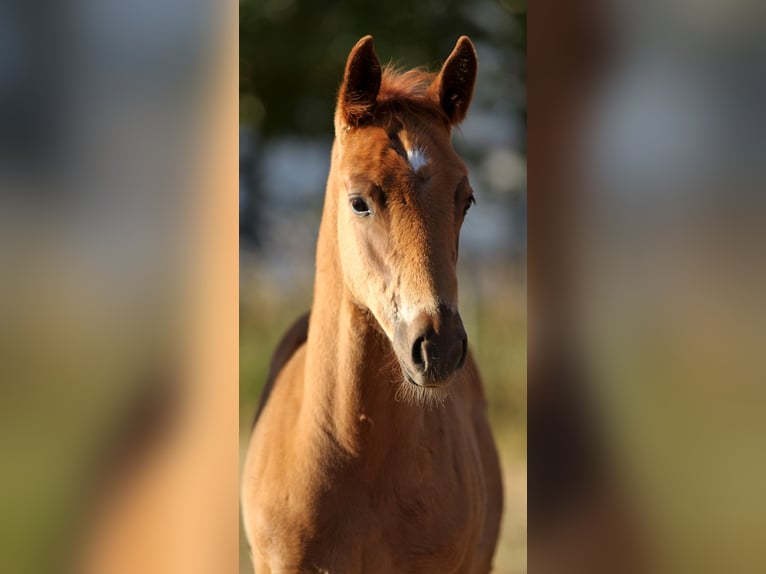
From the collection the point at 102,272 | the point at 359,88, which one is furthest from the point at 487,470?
the point at 102,272

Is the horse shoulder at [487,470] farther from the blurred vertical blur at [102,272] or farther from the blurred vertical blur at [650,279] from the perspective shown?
the blurred vertical blur at [102,272]

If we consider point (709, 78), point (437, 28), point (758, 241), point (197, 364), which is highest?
point (437, 28)

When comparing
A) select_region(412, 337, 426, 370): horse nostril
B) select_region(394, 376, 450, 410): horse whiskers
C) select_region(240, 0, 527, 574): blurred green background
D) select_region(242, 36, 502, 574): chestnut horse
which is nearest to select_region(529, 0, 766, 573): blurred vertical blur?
select_region(412, 337, 426, 370): horse nostril

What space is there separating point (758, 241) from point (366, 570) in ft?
4.17

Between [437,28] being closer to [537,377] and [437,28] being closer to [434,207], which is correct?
[434,207]

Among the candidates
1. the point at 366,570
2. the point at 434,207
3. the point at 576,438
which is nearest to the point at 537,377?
the point at 576,438

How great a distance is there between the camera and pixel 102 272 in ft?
2.59

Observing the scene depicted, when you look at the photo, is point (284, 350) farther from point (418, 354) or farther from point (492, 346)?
point (418, 354)

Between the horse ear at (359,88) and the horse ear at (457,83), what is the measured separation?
19 cm

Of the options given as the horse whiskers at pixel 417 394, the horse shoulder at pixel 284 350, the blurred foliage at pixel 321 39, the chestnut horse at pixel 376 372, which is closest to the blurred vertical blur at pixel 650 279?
the chestnut horse at pixel 376 372

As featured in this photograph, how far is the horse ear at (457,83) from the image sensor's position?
1.71m

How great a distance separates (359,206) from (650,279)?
34.0 inches

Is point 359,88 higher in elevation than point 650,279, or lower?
higher

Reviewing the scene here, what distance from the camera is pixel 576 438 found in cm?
94
